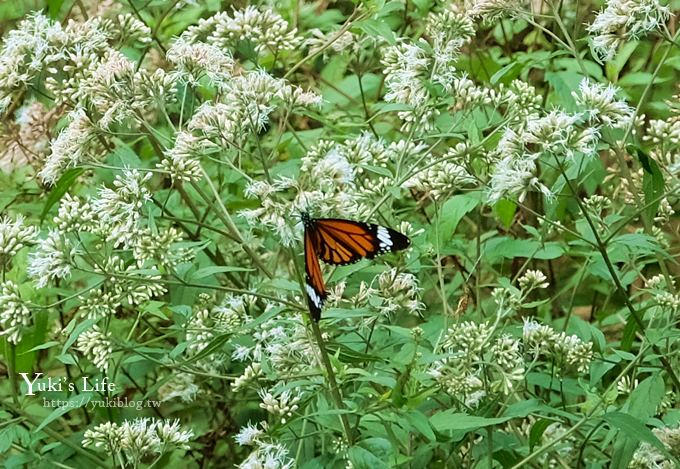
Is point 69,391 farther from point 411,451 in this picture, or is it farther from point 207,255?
point 411,451

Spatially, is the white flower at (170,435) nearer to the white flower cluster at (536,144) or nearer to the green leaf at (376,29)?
the white flower cluster at (536,144)

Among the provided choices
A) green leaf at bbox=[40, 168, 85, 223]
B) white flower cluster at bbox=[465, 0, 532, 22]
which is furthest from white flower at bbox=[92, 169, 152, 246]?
white flower cluster at bbox=[465, 0, 532, 22]

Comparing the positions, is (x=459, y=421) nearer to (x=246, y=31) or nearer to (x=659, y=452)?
(x=659, y=452)

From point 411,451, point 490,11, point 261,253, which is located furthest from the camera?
point 261,253

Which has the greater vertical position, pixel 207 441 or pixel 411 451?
pixel 411 451

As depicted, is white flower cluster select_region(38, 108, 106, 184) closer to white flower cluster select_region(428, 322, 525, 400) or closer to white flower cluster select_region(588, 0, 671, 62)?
white flower cluster select_region(428, 322, 525, 400)

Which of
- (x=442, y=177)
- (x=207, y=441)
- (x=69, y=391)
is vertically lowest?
(x=207, y=441)

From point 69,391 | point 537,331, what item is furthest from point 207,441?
point 537,331

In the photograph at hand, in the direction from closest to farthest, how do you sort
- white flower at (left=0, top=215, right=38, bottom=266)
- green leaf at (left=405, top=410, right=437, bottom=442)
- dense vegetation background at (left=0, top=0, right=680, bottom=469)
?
green leaf at (left=405, top=410, right=437, bottom=442), dense vegetation background at (left=0, top=0, right=680, bottom=469), white flower at (left=0, top=215, right=38, bottom=266)
